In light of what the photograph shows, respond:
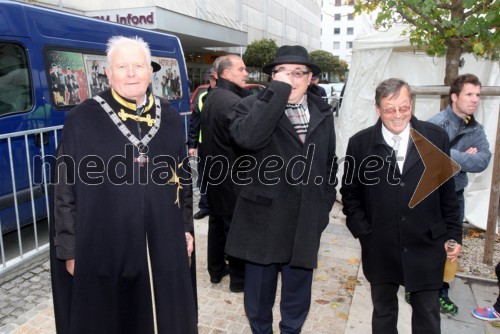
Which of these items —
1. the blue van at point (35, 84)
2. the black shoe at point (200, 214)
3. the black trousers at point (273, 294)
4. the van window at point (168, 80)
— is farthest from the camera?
the van window at point (168, 80)

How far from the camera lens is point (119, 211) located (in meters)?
2.27

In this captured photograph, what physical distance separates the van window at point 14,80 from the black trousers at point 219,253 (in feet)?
8.96

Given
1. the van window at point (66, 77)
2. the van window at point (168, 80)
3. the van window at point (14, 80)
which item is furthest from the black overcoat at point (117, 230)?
the van window at point (168, 80)

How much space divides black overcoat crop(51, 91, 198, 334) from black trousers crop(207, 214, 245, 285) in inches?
52.8

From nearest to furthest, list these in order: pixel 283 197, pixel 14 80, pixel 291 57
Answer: pixel 291 57, pixel 283 197, pixel 14 80

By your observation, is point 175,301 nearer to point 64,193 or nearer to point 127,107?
point 64,193

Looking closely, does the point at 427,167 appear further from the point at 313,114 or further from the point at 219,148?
the point at 219,148

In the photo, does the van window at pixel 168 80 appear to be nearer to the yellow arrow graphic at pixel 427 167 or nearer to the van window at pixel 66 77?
the van window at pixel 66 77

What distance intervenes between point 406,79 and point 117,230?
5.45 metres

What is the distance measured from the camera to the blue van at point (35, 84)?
15.5 feet

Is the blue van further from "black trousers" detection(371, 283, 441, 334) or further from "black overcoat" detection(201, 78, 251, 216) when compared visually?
"black trousers" detection(371, 283, 441, 334)

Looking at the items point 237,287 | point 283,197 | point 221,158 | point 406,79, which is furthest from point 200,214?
point 406,79

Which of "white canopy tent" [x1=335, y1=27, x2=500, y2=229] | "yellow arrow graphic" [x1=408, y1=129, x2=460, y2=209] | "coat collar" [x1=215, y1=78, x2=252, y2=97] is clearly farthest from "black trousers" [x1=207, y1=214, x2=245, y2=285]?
"white canopy tent" [x1=335, y1=27, x2=500, y2=229]

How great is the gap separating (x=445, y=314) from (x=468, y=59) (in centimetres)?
385
